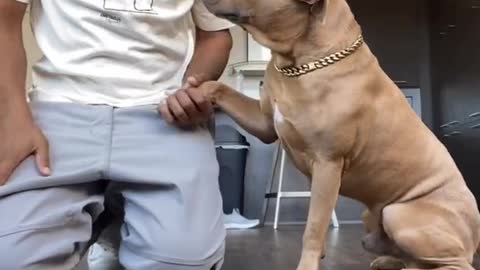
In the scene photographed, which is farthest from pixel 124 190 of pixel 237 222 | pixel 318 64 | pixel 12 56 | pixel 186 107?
pixel 237 222

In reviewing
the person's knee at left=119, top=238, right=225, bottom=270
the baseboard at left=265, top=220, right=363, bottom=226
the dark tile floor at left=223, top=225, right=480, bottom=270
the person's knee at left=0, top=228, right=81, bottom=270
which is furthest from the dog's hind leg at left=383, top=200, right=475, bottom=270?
the baseboard at left=265, top=220, right=363, bottom=226

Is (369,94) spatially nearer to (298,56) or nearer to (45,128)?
(298,56)

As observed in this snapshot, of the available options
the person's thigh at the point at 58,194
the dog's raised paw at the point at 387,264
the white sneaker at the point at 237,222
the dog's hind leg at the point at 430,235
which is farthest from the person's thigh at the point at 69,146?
the white sneaker at the point at 237,222

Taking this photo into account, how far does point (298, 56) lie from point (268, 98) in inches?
5.1

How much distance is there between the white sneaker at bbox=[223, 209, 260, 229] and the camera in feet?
11.0

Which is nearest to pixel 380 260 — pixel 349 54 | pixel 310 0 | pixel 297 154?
pixel 297 154

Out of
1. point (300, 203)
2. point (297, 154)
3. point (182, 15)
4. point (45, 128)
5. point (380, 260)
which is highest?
point (182, 15)

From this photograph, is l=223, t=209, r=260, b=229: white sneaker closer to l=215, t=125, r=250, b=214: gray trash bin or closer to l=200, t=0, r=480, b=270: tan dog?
l=215, t=125, r=250, b=214: gray trash bin

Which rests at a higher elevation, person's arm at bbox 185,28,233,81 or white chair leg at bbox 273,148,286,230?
person's arm at bbox 185,28,233,81

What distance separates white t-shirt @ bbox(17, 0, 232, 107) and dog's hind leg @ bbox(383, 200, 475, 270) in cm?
52

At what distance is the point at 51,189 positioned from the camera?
1.12 metres

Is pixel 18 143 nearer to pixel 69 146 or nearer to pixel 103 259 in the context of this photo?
pixel 69 146

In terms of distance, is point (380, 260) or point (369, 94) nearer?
point (369, 94)

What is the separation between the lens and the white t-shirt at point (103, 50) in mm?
1226
